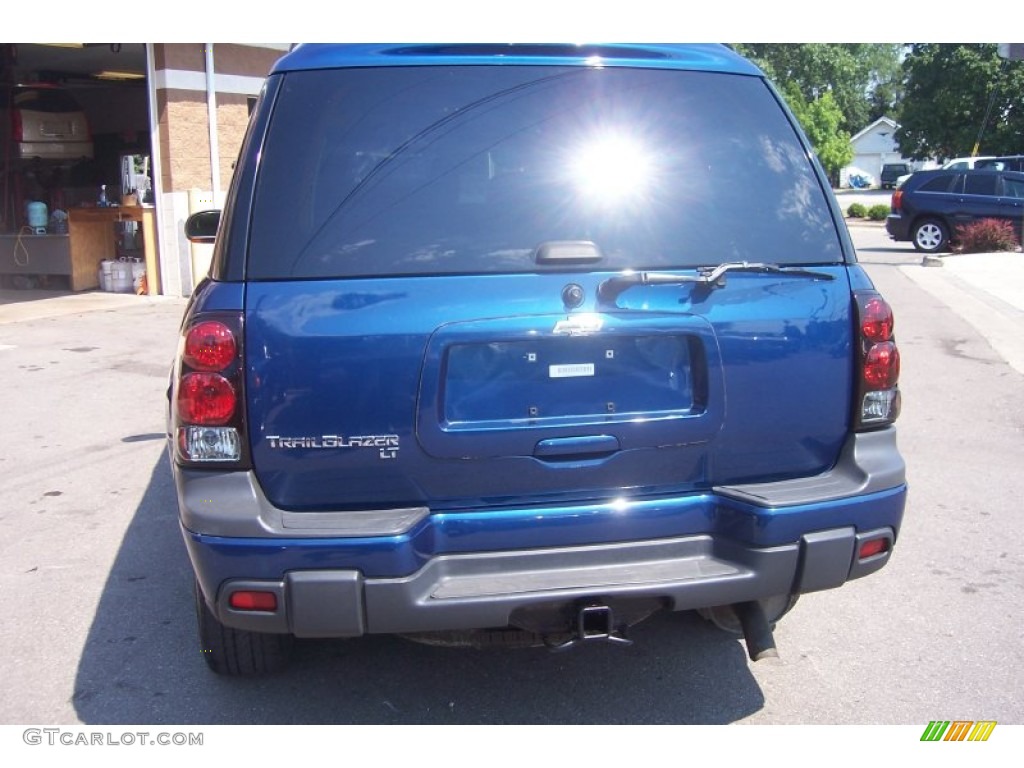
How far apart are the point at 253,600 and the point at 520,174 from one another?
4.72 feet

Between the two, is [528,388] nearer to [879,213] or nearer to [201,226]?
[201,226]

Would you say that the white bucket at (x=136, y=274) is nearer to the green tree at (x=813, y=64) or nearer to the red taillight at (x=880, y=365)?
the red taillight at (x=880, y=365)

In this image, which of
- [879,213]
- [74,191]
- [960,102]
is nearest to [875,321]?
[74,191]

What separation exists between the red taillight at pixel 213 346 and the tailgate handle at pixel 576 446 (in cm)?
89

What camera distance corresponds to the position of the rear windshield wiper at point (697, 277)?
107 inches

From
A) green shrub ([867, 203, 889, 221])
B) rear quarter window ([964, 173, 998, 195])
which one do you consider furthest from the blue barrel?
green shrub ([867, 203, 889, 221])

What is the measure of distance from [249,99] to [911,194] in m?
13.4

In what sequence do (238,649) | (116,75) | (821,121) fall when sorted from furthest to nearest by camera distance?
(821,121) < (116,75) < (238,649)

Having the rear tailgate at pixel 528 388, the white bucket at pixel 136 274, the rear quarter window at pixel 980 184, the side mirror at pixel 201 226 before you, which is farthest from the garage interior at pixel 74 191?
the rear quarter window at pixel 980 184

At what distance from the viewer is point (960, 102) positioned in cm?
4306

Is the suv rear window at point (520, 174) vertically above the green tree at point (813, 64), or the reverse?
the green tree at point (813, 64)

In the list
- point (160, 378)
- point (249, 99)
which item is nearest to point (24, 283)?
point (249, 99)

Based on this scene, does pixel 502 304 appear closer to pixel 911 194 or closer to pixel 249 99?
pixel 249 99

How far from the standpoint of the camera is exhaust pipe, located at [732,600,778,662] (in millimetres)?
3033
